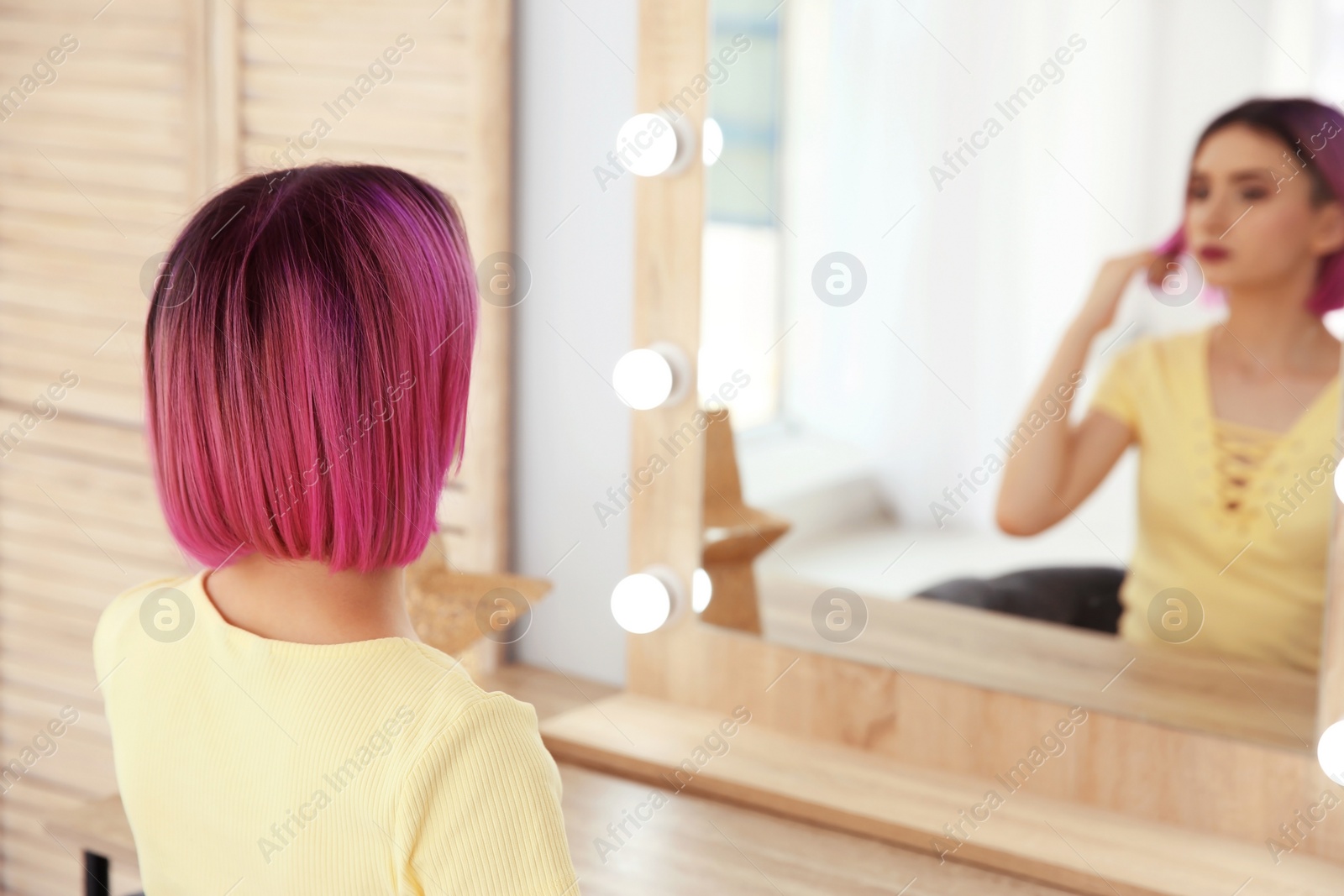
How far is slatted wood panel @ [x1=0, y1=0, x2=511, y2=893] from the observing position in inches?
53.5

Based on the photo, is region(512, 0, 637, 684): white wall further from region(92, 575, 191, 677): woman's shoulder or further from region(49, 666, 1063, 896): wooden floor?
region(92, 575, 191, 677): woman's shoulder

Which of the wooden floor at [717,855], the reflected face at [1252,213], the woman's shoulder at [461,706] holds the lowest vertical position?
the wooden floor at [717,855]

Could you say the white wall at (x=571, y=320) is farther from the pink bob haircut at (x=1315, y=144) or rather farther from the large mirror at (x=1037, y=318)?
the pink bob haircut at (x=1315, y=144)

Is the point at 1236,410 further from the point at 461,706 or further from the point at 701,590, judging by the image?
the point at 461,706

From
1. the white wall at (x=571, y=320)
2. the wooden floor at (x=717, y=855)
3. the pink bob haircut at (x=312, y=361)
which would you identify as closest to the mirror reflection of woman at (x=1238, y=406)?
the wooden floor at (x=717, y=855)

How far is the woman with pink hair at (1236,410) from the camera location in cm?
96

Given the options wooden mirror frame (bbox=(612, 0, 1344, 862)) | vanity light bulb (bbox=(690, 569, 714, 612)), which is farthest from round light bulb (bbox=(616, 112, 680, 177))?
vanity light bulb (bbox=(690, 569, 714, 612))

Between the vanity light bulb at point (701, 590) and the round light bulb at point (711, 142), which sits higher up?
the round light bulb at point (711, 142)

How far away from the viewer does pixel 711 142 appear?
122 cm

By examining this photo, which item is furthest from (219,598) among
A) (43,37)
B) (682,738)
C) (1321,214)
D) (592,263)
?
(43,37)

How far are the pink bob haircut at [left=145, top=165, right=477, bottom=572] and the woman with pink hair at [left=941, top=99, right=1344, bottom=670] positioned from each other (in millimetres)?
568

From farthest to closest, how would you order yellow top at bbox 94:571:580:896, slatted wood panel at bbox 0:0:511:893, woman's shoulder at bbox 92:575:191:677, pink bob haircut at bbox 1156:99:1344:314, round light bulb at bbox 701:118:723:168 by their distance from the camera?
slatted wood panel at bbox 0:0:511:893 → round light bulb at bbox 701:118:723:168 → pink bob haircut at bbox 1156:99:1344:314 → woman's shoulder at bbox 92:575:191:677 → yellow top at bbox 94:571:580:896

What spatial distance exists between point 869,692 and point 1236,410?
1.31ft

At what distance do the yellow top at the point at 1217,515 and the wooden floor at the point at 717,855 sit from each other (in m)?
0.25
